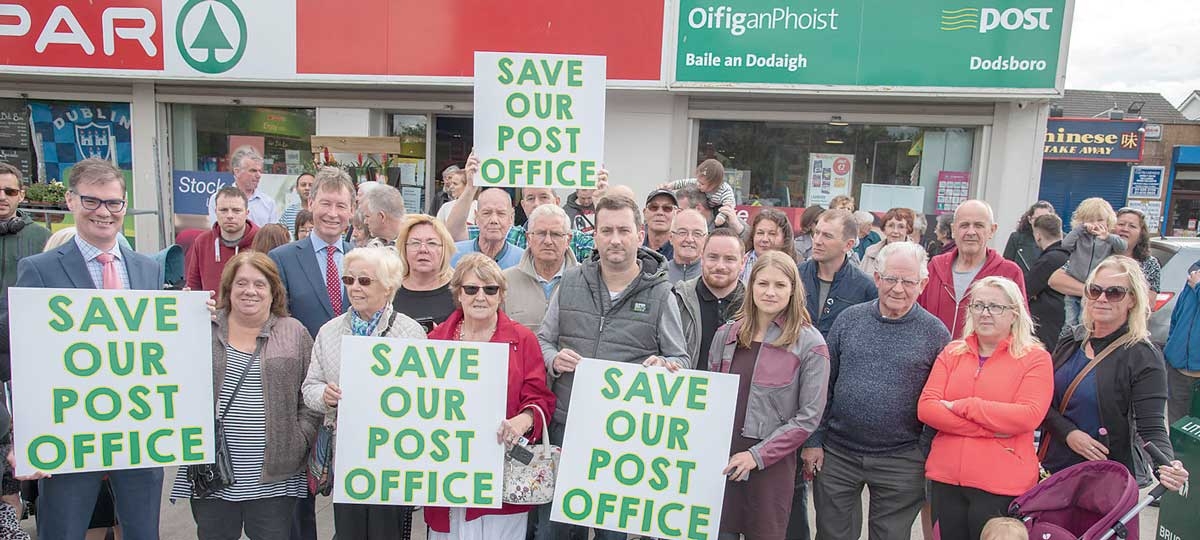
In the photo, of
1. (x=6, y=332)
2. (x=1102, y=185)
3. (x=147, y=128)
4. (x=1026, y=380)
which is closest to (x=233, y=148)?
(x=147, y=128)

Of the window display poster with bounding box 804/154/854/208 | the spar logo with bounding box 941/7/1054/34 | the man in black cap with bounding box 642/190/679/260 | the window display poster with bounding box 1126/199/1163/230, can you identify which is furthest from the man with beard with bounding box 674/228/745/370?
the window display poster with bounding box 1126/199/1163/230

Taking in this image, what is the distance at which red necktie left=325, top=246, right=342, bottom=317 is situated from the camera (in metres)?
3.93

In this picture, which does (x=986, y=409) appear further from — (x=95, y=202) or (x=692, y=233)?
(x=95, y=202)

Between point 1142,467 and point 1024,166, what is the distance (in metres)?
6.32

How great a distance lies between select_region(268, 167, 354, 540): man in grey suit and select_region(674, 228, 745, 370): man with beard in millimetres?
1841

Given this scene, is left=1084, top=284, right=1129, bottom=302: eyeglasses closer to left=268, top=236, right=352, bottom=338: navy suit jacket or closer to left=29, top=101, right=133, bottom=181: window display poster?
left=268, top=236, right=352, bottom=338: navy suit jacket

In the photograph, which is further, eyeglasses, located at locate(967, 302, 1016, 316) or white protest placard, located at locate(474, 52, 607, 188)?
white protest placard, located at locate(474, 52, 607, 188)

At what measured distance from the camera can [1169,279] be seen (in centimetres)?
717

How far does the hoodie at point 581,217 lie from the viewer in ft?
18.3

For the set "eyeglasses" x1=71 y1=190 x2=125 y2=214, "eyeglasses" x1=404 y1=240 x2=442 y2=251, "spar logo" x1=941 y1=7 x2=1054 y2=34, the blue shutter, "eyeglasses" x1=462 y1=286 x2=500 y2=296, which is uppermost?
"spar logo" x1=941 y1=7 x2=1054 y2=34

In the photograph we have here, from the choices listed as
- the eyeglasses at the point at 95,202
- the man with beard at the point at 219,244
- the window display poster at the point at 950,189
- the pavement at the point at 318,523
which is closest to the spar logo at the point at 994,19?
the window display poster at the point at 950,189

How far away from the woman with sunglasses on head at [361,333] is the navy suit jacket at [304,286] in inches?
23.7

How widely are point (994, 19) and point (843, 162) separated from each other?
226cm

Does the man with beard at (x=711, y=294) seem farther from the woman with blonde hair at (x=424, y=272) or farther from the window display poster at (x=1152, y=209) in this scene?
the window display poster at (x=1152, y=209)
